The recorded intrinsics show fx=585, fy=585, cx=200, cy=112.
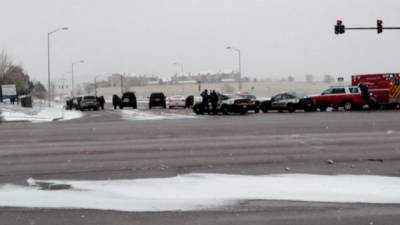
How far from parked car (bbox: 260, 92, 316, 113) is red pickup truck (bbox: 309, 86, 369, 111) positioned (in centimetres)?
73

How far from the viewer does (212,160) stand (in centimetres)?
1320

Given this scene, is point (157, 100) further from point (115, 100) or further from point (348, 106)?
point (348, 106)

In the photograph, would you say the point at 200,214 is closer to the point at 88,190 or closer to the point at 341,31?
the point at 88,190

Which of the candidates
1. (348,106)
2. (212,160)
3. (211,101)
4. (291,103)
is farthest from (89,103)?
(212,160)

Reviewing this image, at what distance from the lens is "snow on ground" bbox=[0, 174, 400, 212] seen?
27.3 feet

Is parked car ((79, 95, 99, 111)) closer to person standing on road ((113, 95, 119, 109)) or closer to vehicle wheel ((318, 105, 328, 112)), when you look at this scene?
person standing on road ((113, 95, 119, 109))

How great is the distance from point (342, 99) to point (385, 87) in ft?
9.91

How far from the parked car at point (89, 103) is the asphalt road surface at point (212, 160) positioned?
1552 inches

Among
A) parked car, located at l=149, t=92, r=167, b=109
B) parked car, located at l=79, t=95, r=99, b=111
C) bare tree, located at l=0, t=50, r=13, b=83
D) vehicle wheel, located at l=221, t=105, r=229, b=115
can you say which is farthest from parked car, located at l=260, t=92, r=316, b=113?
bare tree, located at l=0, t=50, r=13, b=83

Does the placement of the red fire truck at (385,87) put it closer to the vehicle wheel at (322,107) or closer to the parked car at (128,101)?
the vehicle wheel at (322,107)

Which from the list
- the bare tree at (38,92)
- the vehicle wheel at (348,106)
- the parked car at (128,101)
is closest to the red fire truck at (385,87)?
the vehicle wheel at (348,106)

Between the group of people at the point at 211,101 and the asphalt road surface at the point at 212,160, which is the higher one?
the group of people at the point at 211,101

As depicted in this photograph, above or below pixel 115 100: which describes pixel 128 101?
below

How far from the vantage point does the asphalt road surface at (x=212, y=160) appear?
24.7 ft
